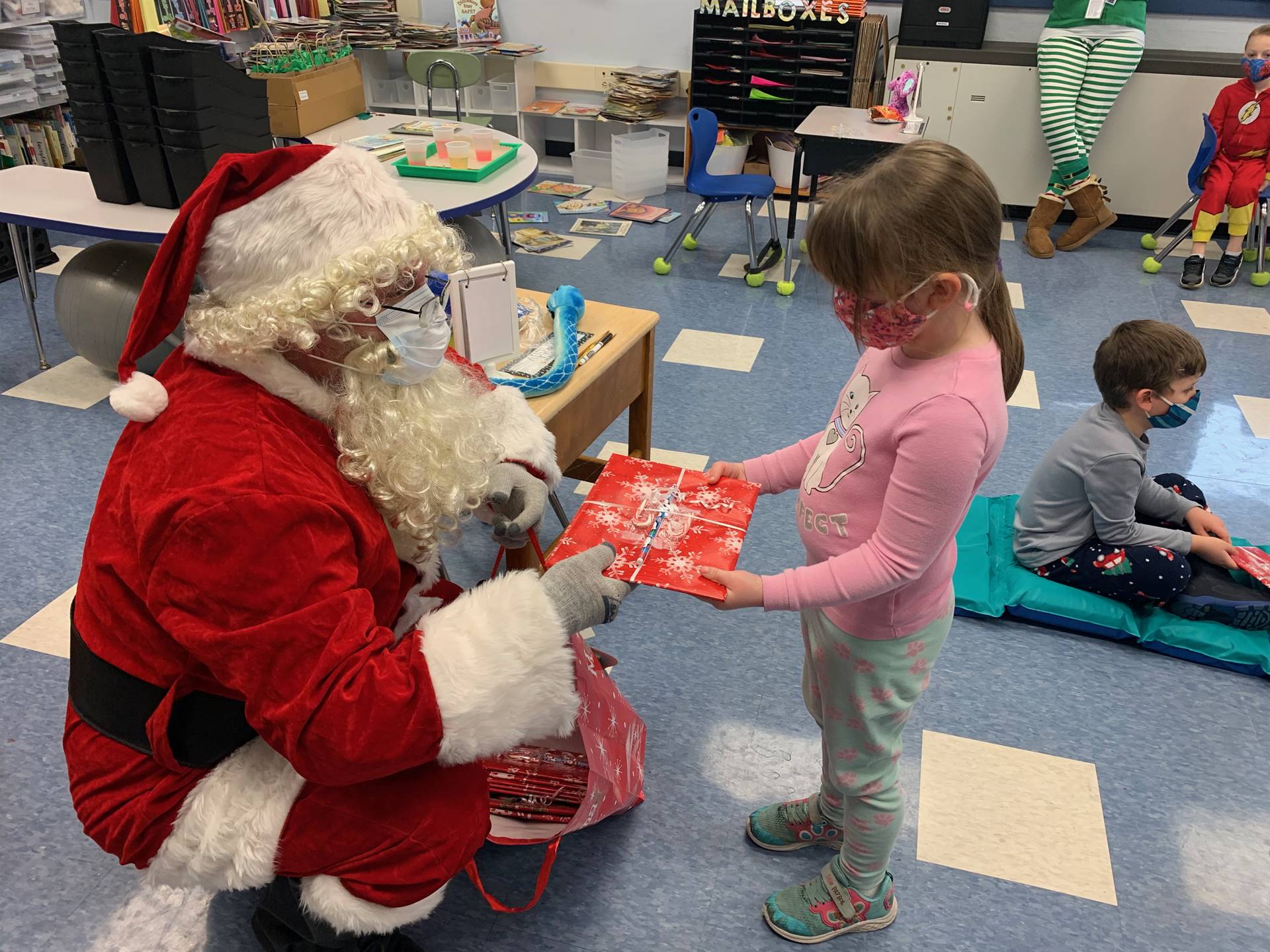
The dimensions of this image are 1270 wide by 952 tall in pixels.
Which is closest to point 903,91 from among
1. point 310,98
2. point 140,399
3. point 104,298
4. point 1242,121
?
point 1242,121

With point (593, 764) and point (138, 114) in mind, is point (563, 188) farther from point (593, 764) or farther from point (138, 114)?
point (593, 764)

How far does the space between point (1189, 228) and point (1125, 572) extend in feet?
10.3

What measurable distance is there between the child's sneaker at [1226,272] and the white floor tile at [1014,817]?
11.2ft

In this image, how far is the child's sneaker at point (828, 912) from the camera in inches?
60.7

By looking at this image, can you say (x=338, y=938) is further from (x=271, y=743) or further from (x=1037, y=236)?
(x=1037, y=236)

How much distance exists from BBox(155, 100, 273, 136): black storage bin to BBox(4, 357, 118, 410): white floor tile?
89 cm

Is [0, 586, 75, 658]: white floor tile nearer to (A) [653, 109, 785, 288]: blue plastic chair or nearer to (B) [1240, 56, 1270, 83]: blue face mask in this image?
(A) [653, 109, 785, 288]: blue plastic chair

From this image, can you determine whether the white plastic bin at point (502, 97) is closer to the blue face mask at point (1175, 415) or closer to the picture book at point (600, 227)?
the picture book at point (600, 227)

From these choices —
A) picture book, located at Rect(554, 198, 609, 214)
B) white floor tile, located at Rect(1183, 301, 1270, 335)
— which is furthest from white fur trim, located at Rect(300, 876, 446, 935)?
picture book, located at Rect(554, 198, 609, 214)

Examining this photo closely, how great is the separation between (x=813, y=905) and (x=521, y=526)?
83 centimetres

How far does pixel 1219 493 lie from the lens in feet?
9.16

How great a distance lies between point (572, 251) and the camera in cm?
463

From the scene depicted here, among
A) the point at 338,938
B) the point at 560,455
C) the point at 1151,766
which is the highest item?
the point at 560,455

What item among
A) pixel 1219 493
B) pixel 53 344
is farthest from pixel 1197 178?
pixel 53 344
